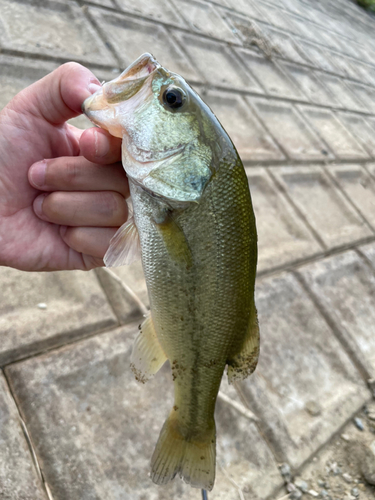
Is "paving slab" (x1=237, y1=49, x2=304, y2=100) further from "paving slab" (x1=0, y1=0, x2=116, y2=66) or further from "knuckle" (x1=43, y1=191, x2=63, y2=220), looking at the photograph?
"knuckle" (x1=43, y1=191, x2=63, y2=220)

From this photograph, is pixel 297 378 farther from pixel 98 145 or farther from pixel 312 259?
pixel 98 145

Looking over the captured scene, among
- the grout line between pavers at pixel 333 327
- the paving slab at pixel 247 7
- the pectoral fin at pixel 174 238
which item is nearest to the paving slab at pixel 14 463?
the pectoral fin at pixel 174 238

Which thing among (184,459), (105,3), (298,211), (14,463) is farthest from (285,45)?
(14,463)

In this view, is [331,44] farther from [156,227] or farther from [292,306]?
[156,227]

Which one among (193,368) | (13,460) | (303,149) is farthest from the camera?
Answer: (303,149)

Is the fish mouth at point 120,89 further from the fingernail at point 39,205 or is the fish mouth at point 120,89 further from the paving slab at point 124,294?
the paving slab at point 124,294

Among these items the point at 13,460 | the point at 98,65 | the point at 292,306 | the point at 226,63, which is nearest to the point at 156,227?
the point at 13,460
